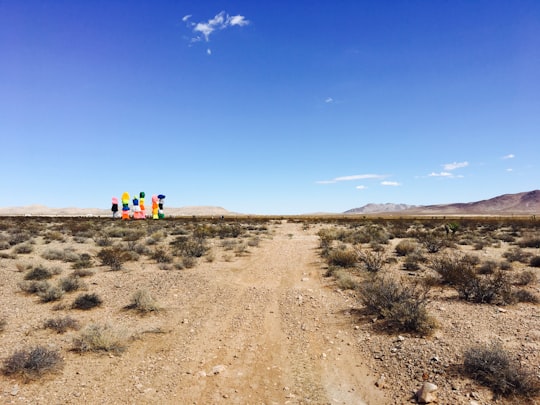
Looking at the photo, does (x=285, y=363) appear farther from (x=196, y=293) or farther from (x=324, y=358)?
(x=196, y=293)

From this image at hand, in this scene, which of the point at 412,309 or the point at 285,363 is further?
the point at 412,309

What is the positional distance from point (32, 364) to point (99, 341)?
1.12 metres

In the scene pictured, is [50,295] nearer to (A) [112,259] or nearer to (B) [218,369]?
(A) [112,259]

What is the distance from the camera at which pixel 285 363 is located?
6.02m

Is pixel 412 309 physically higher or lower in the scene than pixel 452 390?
higher

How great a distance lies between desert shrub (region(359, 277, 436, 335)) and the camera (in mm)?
6973

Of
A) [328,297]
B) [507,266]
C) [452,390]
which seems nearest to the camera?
[452,390]

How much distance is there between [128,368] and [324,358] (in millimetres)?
3339

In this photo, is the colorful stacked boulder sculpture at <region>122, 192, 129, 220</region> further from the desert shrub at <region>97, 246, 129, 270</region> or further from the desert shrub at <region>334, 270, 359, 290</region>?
the desert shrub at <region>334, 270, 359, 290</region>

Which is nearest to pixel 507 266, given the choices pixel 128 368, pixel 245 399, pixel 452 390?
pixel 452 390

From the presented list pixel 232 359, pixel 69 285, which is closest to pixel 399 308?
pixel 232 359

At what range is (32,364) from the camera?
5.46 meters

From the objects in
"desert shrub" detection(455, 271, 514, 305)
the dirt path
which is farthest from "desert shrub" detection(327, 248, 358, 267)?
"desert shrub" detection(455, 271, 514, 305)

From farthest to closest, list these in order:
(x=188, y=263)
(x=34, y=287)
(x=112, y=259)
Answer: (x=188, y=263) < (x=112, y=259) < (x=34, y=287)
